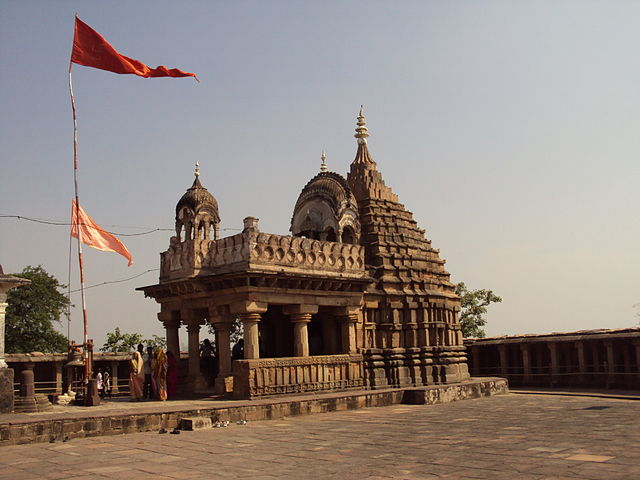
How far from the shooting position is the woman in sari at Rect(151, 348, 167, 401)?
57.1ft

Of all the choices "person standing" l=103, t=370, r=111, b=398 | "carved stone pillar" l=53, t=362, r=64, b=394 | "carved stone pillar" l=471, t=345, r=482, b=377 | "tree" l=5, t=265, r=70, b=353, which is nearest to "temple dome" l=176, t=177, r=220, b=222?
"person standing" l=103, t=370, r=111, b=398

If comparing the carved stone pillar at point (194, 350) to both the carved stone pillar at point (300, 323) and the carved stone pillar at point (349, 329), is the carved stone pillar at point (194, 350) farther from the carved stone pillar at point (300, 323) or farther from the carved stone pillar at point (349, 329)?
the carved stone pillar at point (349, 329)

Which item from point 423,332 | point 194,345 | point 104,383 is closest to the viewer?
point 194,345

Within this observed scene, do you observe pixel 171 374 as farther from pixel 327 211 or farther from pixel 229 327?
pixel 327 211

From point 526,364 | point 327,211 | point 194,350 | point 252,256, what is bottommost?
point 526,364

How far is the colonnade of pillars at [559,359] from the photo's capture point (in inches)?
934

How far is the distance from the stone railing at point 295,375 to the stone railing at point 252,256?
87.0 inches

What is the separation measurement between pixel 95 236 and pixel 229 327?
204 inches

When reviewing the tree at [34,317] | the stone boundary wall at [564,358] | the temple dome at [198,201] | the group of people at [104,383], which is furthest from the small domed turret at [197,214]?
the tree at [34,317]

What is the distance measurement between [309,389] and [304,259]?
128 inches

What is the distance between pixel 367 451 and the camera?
33.0 ft

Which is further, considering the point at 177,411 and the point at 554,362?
the point at 554,362

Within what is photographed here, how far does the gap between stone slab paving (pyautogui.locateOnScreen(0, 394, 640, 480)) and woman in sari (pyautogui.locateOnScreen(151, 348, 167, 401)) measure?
4.13 m

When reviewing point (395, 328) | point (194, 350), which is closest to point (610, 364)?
point (395, 328)
